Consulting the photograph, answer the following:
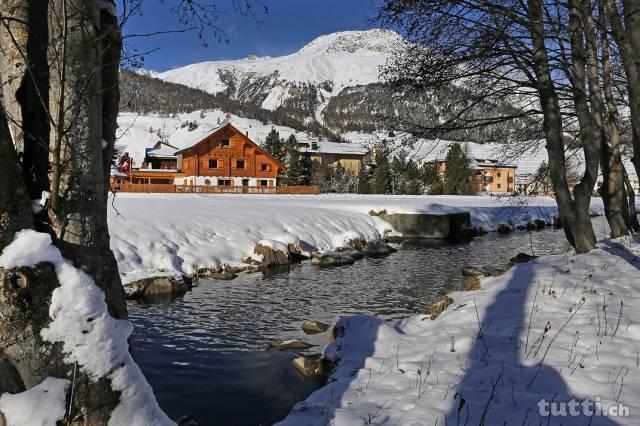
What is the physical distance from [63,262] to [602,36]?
13.2m

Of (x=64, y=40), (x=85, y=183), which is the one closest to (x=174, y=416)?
(x=85, y=183)

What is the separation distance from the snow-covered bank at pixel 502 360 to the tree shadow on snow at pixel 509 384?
1cm

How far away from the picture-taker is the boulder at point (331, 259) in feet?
55.9

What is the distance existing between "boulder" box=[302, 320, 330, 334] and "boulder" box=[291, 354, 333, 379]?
76.2 inches

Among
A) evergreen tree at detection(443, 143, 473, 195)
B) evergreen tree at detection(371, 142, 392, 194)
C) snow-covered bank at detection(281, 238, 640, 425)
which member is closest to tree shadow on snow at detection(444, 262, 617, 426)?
snow-covered bank at detection(281, 238, 640, 425)

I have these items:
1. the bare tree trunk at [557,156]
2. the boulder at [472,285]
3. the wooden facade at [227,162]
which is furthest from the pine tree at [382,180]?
the boulder at [472,285]

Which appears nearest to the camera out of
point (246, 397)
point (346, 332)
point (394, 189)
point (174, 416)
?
point (174, 416)

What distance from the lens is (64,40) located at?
2373 mm

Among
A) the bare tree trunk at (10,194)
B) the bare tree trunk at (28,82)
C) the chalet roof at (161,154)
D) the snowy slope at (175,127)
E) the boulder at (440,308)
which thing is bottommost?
the boulder at (440,308)

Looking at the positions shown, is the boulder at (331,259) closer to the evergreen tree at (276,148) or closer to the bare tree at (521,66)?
the bare tree at (521,66)

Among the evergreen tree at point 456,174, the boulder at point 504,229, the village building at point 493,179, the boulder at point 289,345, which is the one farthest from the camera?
the village building at point 493,179

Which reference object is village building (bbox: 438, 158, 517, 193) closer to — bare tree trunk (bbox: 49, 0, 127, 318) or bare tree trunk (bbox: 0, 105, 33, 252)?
bare tree trunk (bbox: 49, 0, 127, 318)

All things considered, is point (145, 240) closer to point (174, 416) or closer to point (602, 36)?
point (174, 416)

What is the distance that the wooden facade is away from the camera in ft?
191
